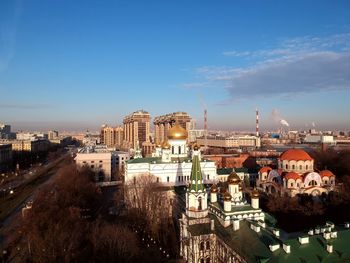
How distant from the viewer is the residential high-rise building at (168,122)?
77688 mm

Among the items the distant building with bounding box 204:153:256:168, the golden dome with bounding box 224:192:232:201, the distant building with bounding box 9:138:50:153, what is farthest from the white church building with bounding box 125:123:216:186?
the distant building with bounding box 9:138:50:153

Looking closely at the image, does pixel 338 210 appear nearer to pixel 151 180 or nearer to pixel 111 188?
pixel 151 180

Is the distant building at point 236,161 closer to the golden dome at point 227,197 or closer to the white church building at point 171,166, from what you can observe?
the white church building at point 171,166

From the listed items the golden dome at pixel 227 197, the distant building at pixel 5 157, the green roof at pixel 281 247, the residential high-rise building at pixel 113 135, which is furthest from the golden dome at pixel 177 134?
the residential high-rise building at pixel 113 135

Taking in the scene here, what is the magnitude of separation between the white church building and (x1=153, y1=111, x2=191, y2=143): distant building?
40107 millimetres

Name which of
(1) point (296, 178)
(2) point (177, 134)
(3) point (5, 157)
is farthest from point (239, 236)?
(3) point (5, 157)

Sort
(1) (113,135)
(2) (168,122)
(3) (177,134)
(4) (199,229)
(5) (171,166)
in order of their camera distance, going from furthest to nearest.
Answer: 1. (1) (113,135)
2. (2) (168,122)
3. (3) (177,134)
4. (5) (171,166)
5. (4) (199,229)

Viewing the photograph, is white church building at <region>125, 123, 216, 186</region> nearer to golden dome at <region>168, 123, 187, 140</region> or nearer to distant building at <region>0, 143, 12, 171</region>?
golden dome at <region>168, 123, 187, 140</region>

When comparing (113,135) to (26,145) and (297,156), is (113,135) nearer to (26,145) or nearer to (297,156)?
(26,145)

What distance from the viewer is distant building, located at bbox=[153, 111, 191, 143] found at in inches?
3056

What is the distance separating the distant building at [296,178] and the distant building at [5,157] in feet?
156

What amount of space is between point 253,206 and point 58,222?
39.4ft

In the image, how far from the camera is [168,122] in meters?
80.6

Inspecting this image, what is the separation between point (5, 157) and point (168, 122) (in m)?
37.8
